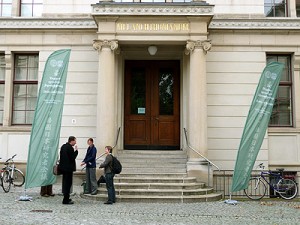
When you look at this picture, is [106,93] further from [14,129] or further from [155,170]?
[14,129]

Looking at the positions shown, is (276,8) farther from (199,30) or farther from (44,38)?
(44,38)

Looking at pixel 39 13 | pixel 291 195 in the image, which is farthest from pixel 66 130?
pixel 291 195

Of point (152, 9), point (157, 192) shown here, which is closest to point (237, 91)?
point (152, 9)

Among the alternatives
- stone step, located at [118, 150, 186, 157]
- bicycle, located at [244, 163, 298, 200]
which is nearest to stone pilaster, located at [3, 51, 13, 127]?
stone step, located at [118, 150, 186, 157]

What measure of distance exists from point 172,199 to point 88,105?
5.73 meters

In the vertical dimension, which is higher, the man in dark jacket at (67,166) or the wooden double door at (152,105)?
the wooden double door at (152,105)

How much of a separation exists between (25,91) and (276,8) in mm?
10848

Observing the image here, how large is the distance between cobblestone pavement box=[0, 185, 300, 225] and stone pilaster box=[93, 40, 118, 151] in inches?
106

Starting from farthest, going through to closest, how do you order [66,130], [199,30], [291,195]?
1. [66,130]
2. [199,30]
3. [291,195]

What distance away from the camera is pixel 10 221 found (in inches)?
333

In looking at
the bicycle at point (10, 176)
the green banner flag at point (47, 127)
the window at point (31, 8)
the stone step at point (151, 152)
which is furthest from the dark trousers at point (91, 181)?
the window at point (31, 8)

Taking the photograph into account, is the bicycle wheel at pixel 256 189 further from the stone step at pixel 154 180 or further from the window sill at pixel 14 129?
the window sill at pixel 14 129

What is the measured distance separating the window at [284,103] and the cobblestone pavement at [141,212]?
4.51 m

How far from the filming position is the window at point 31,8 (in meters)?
16.2
